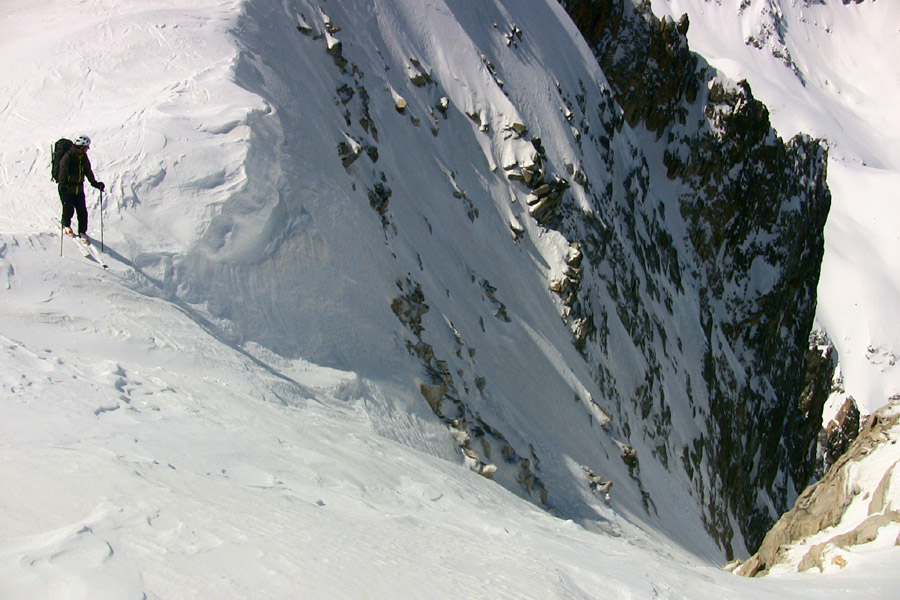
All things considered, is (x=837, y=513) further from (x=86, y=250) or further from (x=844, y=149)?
(x=844, y=149)

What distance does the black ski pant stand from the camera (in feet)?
29.1

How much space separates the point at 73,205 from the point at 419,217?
9434 millimetres

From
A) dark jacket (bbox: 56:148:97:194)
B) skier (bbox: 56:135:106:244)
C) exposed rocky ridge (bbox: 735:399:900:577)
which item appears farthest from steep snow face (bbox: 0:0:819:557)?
exposed rocky ridge (bbox: 735:399:900:577)

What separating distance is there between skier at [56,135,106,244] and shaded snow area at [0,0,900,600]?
12.3 inches

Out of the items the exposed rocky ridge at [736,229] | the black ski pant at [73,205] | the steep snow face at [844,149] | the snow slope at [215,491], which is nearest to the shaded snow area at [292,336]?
the snow slope at [215,491]

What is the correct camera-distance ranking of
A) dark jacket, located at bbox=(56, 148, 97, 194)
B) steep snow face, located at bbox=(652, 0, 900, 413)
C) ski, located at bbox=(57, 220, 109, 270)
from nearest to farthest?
dark jacket, located at bbox=(56, 148, 97, 194) < ski, located at bbox=(57, 220, 109, 270) < steep snow face, located at bbox=(652, 0, 900, 413)

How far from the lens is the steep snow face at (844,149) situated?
113 m

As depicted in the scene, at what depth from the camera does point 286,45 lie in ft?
52.1

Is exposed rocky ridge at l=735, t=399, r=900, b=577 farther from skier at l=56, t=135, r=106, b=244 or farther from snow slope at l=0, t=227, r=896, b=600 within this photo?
skier at l=56, t=135, r=106, b=244

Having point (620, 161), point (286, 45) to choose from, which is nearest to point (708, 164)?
point (620, 161)

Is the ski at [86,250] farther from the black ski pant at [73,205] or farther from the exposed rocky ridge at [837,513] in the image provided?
the exposed rocky ridge at [837,513]

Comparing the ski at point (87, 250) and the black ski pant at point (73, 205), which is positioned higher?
the black ski pant at point (73, 205)

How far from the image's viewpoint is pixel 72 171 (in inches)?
352

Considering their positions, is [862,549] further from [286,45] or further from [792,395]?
[792,395]
